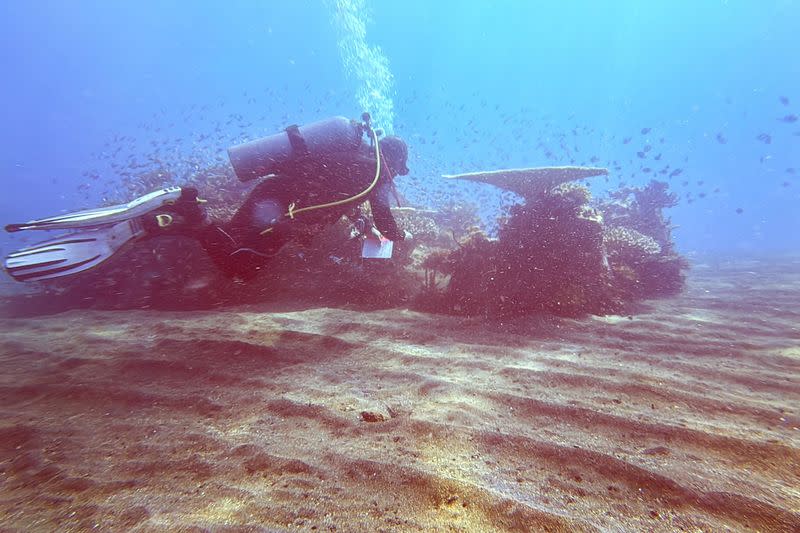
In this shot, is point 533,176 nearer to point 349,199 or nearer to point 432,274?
point 432,274

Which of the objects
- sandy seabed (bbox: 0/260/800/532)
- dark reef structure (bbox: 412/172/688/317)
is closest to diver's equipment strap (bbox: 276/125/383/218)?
sandy seabed (bbox: 0/260/800/532)

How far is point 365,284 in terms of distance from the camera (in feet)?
22.2

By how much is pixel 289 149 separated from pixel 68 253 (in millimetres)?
2632

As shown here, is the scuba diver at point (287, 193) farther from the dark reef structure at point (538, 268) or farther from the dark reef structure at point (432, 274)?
the dark reef structure at point (538, 268)

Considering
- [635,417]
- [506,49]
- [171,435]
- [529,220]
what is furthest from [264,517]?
[506,49]

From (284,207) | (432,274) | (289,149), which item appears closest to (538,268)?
(432,274)

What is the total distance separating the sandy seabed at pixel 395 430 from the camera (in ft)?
6.31

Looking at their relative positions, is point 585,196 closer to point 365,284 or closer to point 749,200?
point 365,284

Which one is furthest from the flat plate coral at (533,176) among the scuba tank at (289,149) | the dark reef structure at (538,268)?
the scuba tank at (289,149)

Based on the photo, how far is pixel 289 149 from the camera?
4.56 meters

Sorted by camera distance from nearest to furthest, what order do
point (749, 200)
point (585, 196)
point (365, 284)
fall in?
1. point (365, 284)
2. point (585, 196)
3. point (749, 200)

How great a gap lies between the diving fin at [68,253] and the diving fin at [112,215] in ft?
0.25

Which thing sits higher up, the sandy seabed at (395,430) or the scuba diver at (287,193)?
the scuba diver at (287,193)

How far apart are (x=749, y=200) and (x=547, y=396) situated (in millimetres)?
141343
